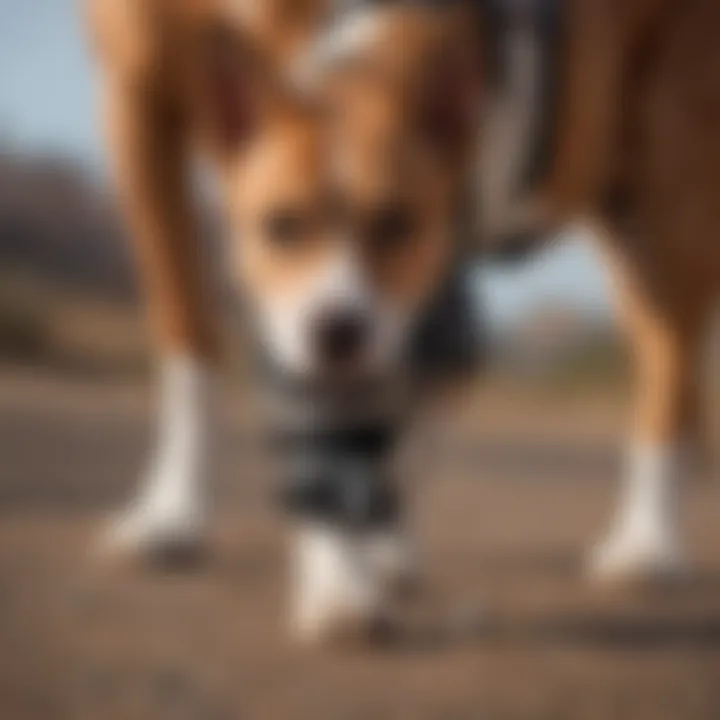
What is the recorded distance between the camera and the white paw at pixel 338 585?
645mm

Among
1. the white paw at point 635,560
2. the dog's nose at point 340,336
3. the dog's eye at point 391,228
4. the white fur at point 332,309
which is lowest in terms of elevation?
the white paw at point 635,560

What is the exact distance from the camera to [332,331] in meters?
0.60

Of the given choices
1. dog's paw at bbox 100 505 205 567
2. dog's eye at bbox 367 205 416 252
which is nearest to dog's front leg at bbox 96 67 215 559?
dog's paw at bbox 100 505 205 567

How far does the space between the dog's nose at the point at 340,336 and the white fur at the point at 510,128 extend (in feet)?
0.27

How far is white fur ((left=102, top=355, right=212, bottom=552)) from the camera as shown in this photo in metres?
0.68

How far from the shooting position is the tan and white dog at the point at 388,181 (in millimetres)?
608

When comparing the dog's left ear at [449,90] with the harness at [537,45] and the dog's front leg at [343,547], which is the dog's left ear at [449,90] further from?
the dog's front leg at [343,547]

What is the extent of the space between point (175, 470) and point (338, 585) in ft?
0.30

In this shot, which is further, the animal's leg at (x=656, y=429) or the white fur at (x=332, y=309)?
the animal's leg at (x=656, y=429)

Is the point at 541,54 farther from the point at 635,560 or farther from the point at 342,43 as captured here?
the point at 635,560

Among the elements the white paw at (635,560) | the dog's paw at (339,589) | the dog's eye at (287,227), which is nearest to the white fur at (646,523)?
the white paw at (635,560)

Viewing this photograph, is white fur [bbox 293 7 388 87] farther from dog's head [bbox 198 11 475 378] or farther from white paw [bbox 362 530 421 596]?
white paw [bbox 362 530 421 596]

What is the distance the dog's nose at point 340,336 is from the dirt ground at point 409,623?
0.31ft

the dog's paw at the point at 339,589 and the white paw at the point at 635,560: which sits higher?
the white paw at the point at 635,560
